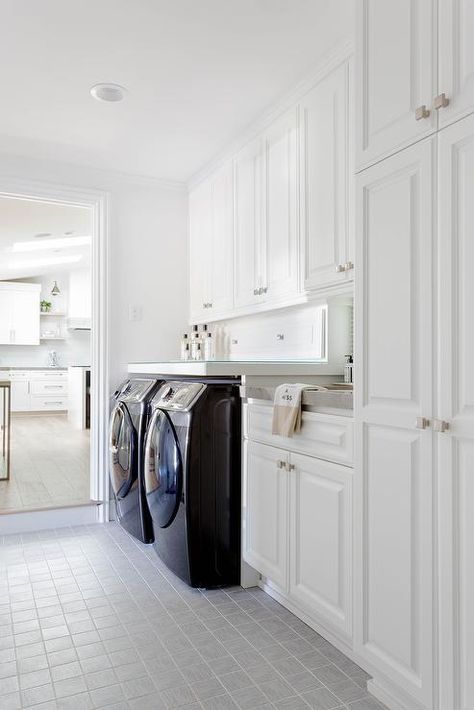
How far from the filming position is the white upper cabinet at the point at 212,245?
3.34m

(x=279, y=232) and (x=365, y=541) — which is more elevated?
(x=279, y=232)

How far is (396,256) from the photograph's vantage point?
4.86ft

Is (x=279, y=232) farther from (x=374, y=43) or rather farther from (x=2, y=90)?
(x=2, y=90)

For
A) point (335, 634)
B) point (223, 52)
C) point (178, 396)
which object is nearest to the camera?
point (335, 634)

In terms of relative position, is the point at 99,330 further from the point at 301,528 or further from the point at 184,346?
the point at 301,528

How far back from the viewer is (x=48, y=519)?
339 cm

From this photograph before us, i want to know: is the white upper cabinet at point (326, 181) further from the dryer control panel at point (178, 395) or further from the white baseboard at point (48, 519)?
the white baseboard at point (48, 519)

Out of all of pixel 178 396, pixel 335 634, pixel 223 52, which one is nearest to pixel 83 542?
pixel 178 396

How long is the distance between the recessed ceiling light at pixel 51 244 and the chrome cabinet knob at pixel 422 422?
6047mm

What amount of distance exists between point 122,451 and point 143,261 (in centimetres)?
133

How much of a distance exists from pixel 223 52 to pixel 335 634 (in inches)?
89.7

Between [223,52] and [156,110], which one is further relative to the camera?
[156,110]

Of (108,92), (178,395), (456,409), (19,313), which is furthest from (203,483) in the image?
Result: (19,313)

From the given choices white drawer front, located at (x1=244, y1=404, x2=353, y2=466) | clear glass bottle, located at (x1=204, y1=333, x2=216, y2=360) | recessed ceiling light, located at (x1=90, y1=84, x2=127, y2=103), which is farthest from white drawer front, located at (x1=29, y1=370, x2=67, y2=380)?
white drawer front, located at (x1=244, y1=404, x2=353, y2=466)
